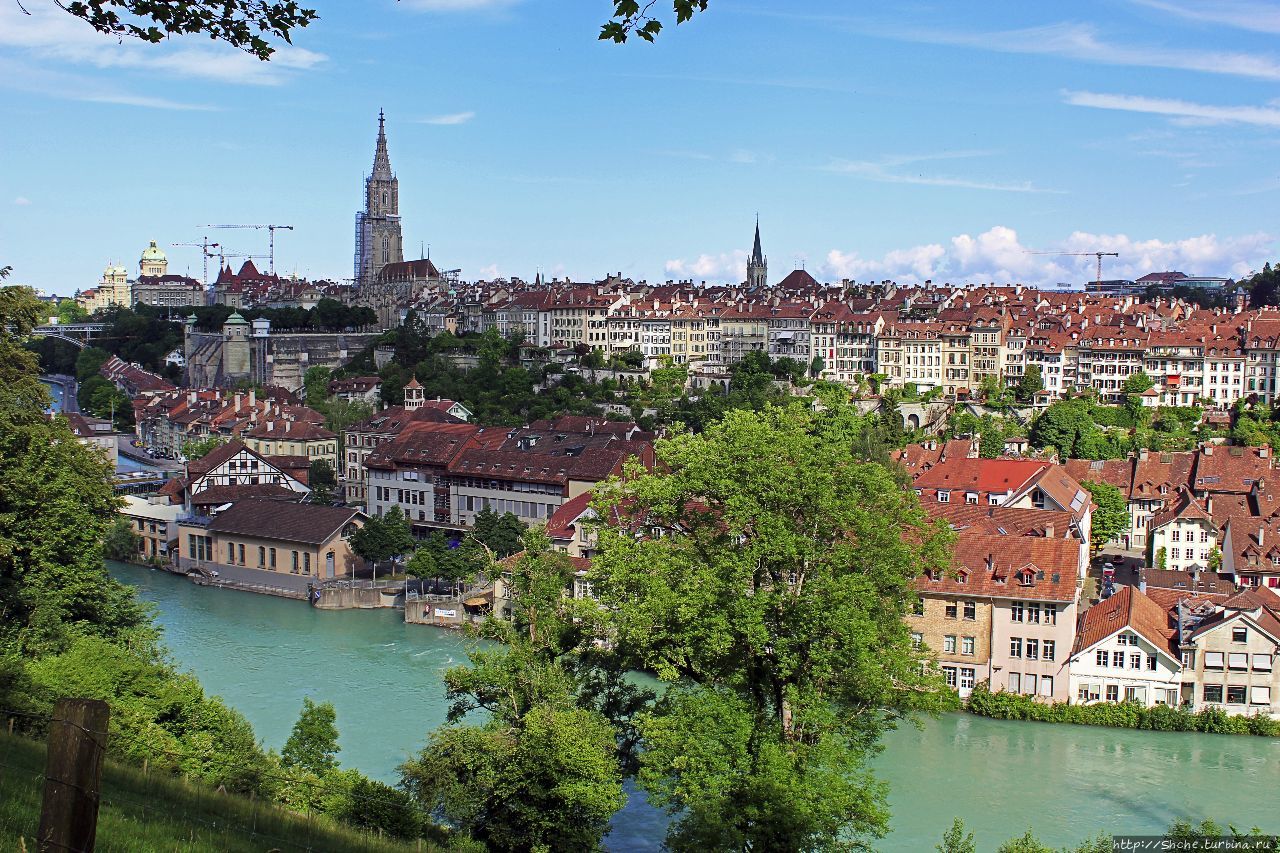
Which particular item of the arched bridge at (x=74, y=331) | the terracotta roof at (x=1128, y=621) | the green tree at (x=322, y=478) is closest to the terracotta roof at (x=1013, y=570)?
the terracotta roof at (x=1128, y=621)

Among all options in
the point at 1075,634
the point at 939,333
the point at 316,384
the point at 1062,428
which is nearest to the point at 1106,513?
the point at 1062,428

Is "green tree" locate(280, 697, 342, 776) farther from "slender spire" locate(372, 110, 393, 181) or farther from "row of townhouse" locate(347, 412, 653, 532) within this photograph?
"slender spire" locate(372, 110, 393, 181)

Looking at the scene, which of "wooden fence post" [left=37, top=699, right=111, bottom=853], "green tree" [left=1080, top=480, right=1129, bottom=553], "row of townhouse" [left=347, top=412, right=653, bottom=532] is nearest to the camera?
"wooden fence post" [left=37, top=699, right=111, bottom=853]

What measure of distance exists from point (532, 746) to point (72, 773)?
8.08 meters

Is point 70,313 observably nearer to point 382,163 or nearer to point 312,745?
point 382,163

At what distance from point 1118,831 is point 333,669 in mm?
11418

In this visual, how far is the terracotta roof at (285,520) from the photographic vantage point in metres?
26.1

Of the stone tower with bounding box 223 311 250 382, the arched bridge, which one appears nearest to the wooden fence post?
the stone tower with bounding box 223 311 250 382

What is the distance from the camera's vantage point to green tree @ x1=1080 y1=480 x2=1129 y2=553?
84.8ft

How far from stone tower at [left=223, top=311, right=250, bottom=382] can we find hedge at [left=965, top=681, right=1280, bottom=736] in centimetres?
4645

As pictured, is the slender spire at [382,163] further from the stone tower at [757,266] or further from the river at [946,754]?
the river at [946,754]

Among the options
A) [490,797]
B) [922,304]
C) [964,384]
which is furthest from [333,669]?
[922,304]

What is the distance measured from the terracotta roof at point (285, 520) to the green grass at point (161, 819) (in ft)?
60.0

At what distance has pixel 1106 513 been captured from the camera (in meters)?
25.9
